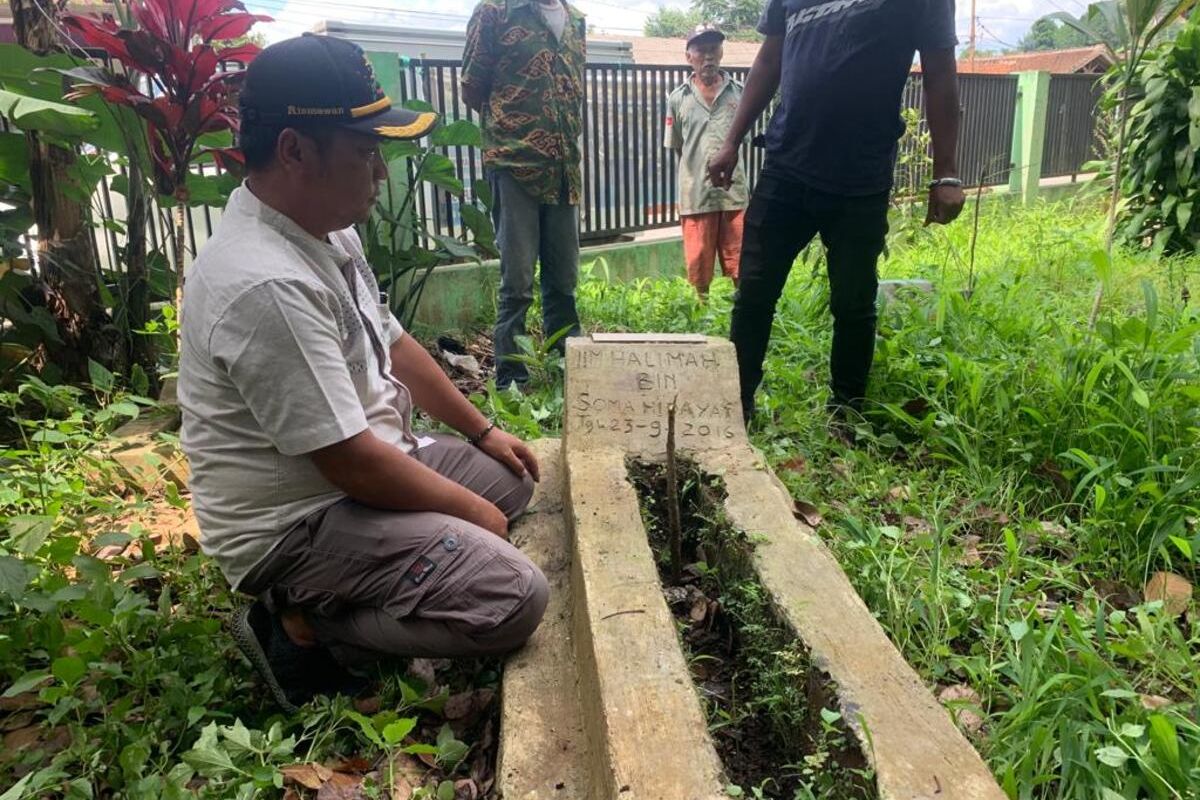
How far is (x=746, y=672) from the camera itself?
185 centimetres

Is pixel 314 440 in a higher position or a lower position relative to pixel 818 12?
lower

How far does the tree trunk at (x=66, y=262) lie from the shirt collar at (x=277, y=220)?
215 cm

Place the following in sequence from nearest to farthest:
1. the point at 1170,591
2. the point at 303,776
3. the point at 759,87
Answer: the point at 303,776 → the point at 1170,591 → the point at 759,87

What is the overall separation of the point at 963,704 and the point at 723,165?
223cm

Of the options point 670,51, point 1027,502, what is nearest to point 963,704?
point 1027,502

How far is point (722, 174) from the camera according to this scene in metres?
3.36

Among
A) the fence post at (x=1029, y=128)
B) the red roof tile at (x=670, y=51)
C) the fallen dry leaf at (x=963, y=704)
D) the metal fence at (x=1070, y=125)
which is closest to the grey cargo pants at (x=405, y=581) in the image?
the fallen dry leaf at (x=963, y=704)

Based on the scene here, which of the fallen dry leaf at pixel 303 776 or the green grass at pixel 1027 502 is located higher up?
the green grass at pixel 1027 502

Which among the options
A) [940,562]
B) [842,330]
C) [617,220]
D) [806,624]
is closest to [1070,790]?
[806,624]

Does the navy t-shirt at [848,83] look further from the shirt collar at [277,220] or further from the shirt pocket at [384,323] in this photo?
the shirt collar at [277,220]

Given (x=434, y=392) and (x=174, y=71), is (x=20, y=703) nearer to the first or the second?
(x=434, y=392)

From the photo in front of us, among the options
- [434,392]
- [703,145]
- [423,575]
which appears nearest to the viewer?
[423,575]

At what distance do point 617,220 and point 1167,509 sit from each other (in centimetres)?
510

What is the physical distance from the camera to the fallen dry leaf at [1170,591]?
2133mm
